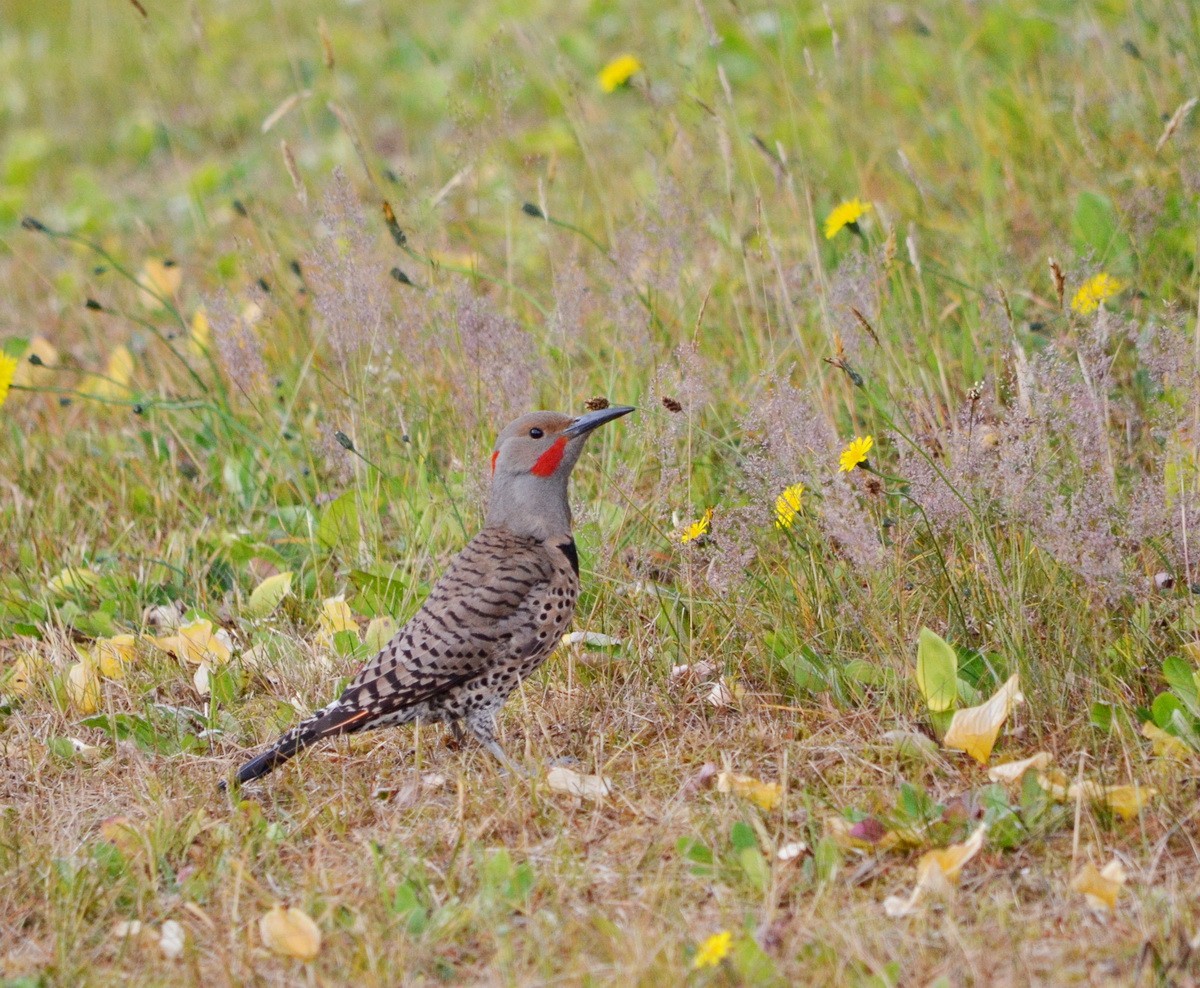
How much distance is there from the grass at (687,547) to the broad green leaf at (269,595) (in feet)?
0.16

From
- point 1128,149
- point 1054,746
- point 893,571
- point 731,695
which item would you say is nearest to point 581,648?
point 731,695

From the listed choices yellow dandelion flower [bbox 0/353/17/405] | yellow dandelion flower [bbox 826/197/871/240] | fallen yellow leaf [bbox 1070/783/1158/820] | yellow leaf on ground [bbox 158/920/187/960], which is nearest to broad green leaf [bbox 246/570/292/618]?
yellow dandelion flower [bbox 0/353/17/405]

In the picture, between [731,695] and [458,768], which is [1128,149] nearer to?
[731,695]

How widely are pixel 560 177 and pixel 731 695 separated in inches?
140

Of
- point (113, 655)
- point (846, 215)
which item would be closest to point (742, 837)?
point (113, 655)

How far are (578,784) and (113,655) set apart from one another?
1.53 metres

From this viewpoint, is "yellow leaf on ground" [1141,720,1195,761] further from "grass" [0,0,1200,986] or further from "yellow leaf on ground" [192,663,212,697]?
"yellow leaf on ground" [192,663,212,697]

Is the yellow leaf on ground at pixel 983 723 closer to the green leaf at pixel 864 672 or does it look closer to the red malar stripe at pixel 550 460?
the green leaf at pixel 864 672

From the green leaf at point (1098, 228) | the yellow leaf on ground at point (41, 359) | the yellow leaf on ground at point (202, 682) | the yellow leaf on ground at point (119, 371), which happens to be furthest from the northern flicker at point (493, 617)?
the yellow leaf on ground at point (41, 359)

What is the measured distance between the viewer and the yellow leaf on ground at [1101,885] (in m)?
2.75

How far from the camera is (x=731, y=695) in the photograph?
12.1 ft

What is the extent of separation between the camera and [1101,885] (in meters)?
2.75

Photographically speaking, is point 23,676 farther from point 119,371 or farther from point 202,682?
point 119,371

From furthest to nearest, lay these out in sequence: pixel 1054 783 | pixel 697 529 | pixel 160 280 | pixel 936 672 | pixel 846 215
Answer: pixel 160 280
pixel 846 215
pixel 697 529
pixel 936 672
pixel 1054 783
